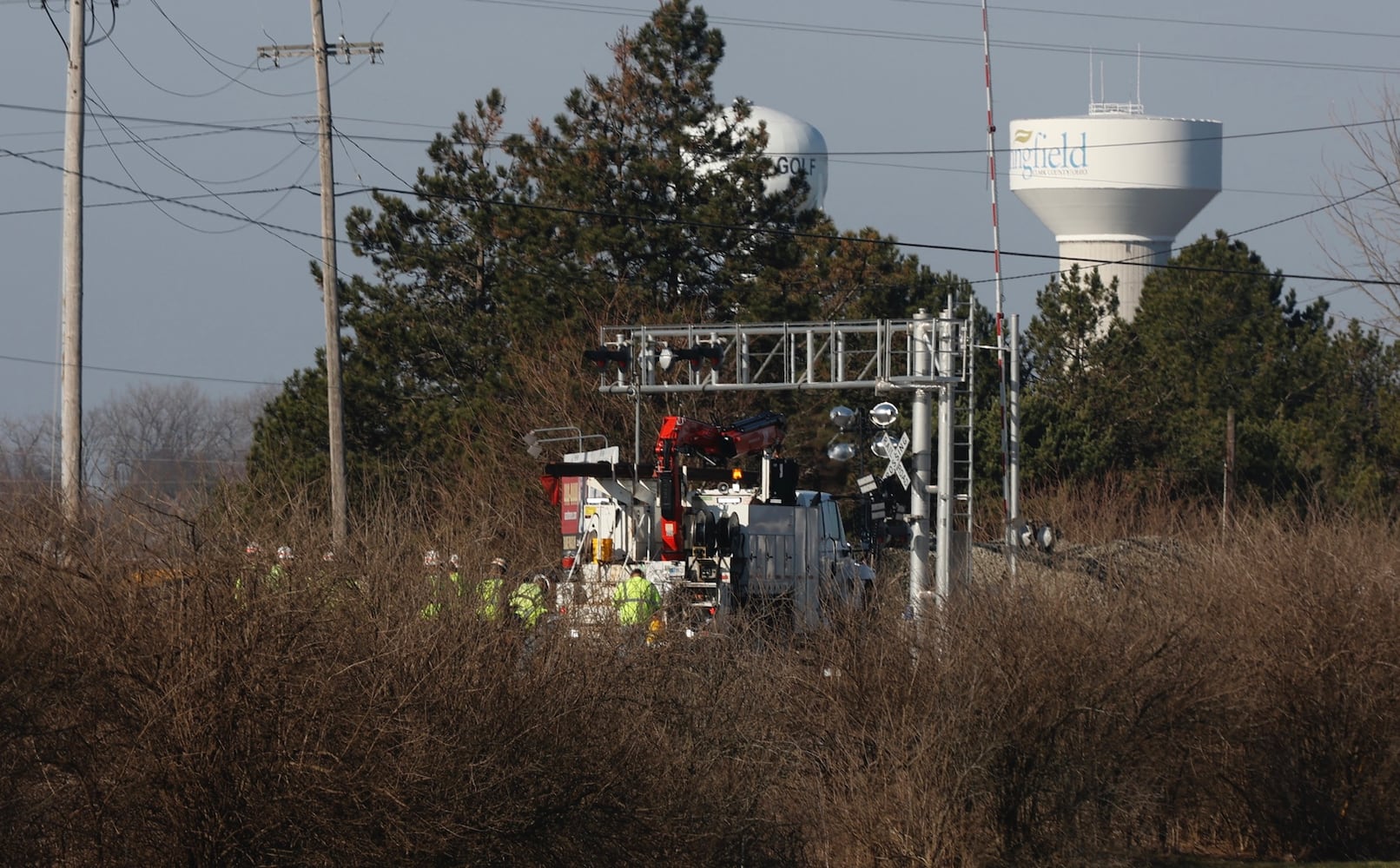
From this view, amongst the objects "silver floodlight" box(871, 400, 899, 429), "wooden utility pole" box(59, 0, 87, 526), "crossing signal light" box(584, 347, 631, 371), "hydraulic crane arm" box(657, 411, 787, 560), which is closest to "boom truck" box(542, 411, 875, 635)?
"hydraulic crane arm" box(657, 411, 787, 560)

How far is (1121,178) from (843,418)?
5000 cm

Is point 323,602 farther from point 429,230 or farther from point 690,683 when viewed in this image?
point 429,230

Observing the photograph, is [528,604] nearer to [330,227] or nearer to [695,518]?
[695,518]

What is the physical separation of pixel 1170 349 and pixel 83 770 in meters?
47.2

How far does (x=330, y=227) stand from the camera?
25.8 m

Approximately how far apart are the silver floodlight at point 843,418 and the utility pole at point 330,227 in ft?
22.4

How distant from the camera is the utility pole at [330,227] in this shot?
24844mm

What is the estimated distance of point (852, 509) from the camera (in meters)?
37.9

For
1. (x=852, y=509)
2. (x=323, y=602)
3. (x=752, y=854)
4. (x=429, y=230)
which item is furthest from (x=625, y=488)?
(x=429, y=230)

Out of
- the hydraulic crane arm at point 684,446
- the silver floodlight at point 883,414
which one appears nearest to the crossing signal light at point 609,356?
the hydraulic crane arm at point 684,446

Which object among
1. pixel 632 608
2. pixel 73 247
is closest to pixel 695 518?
pixel 73 247

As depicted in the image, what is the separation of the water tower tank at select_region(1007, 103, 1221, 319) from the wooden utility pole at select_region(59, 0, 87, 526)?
2011 inches

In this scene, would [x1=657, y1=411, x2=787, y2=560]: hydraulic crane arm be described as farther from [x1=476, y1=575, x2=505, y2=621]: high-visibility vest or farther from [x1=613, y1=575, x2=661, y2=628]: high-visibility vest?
[x1=476, y1=575, x2=505, y2=621]: high-visibility vest

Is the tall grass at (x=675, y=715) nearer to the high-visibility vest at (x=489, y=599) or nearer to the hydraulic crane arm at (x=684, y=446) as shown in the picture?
the high-visibility vest at (x=489, y=599)
